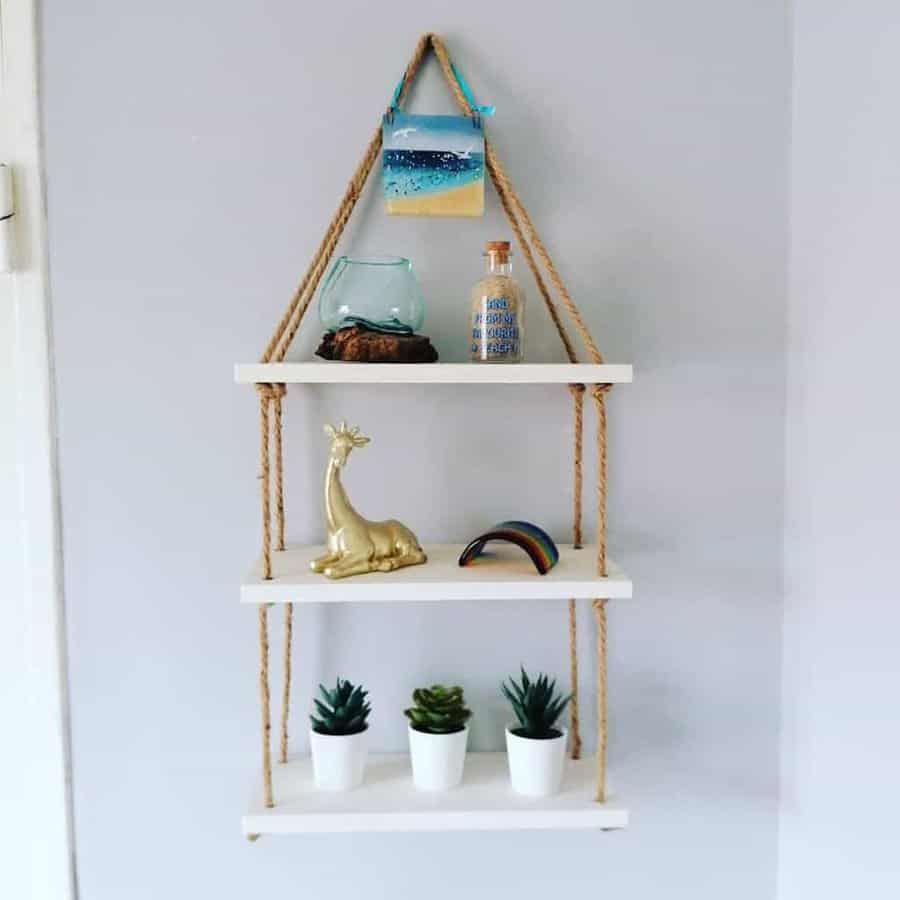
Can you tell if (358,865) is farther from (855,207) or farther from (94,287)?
(855,207)

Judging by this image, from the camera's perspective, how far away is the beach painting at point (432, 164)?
976mm

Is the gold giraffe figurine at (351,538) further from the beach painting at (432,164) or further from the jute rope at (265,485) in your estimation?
the beach painting at (432,164)

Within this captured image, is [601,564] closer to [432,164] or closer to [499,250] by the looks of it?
[499,250]

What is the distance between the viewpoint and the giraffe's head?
925 millimetres

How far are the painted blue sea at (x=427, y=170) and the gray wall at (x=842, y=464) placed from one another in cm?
40

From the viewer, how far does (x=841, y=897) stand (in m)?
0.92

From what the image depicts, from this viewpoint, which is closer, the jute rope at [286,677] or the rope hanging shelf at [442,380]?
the rope hanging shelf at [442,380]

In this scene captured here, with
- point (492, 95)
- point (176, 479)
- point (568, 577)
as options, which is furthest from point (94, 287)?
point (568, 577)

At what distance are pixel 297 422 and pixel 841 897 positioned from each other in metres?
0.82

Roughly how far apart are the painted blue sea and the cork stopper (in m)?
0.11

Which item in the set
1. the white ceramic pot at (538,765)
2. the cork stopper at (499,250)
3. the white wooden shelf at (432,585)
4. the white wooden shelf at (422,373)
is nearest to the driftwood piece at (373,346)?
the white wooden shelf at (422,373)

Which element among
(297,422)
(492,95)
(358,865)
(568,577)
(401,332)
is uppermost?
(492,95)

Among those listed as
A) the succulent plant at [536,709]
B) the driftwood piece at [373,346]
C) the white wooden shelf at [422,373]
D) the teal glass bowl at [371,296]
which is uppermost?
the teal glass bowl at [371,296]

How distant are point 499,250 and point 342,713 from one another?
0.55 m
